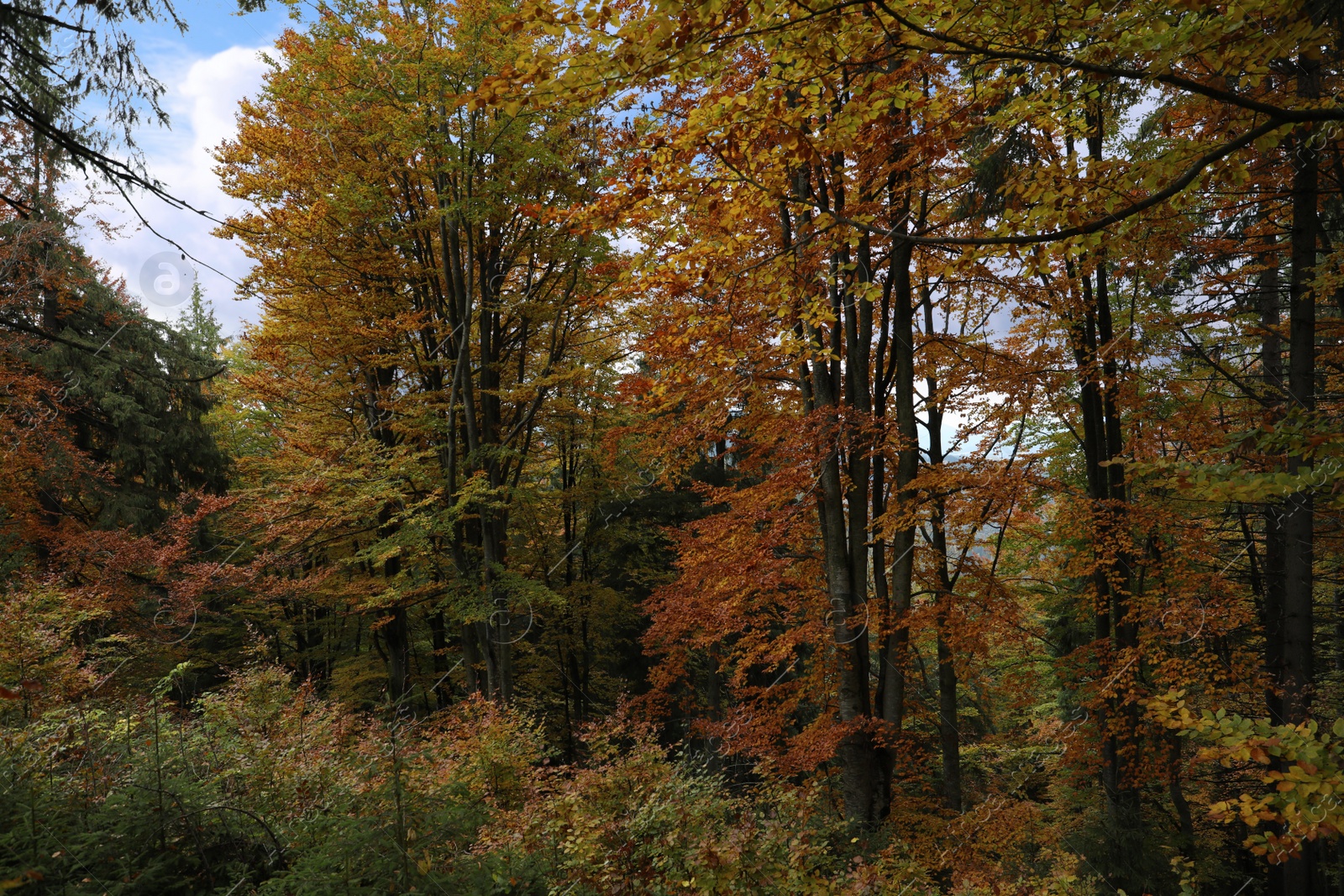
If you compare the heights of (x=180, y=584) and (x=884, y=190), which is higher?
(x=884, y=190)

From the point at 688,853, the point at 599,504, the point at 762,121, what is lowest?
the point at 688,853

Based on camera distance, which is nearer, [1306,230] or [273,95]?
[1306,230]

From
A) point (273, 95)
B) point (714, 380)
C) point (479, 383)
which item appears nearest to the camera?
point (714, 380)

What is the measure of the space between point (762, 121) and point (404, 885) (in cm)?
452

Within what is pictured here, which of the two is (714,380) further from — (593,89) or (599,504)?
(599,504)

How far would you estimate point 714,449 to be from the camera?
56.2ft

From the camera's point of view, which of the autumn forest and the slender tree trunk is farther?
the slender tree trunk

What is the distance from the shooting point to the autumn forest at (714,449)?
139 inches

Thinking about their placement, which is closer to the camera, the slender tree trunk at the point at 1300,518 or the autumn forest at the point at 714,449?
the autumn forest at the point at 714,449

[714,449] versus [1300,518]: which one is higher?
[714,449]

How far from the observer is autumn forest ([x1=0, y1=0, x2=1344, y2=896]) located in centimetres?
354

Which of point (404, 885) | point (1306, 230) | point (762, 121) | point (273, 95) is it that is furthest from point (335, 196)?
point (1306, 230)

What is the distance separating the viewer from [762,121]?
4.08 m

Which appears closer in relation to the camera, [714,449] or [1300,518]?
[1300,518]
